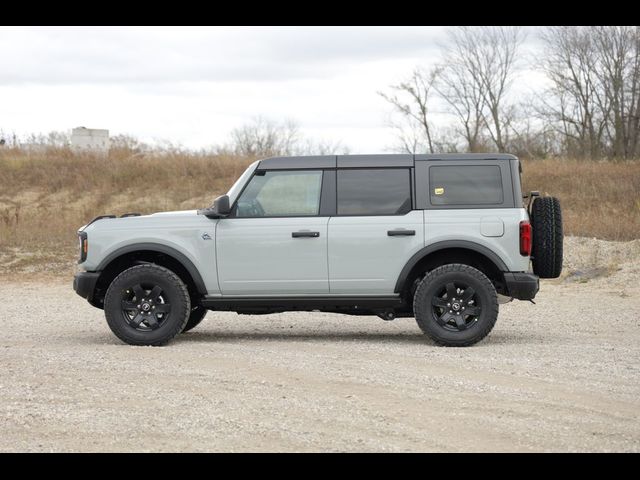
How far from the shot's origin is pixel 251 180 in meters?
12.2

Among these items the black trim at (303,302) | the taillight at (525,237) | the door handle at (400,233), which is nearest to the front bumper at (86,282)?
the black trim at (303,302)

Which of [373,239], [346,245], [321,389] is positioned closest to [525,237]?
[373,239]

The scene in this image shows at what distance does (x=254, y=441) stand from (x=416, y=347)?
4.93 meters

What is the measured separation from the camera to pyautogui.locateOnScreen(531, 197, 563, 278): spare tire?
1207 centimetres

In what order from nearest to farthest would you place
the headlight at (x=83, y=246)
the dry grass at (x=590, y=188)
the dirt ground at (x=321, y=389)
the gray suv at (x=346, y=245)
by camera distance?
the dirt ground at (x=321, y=389)
the gray suv at (x=346, y=245)
the headlight at (x=83, y=246)
the dry grass at (x=590, y=188)

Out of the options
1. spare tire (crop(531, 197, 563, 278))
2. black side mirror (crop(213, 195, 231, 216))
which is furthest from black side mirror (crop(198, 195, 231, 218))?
spare tire (crop(531, 197, 563, 278))

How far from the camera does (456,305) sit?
11922 millimetres

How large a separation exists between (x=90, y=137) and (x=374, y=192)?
108 ft

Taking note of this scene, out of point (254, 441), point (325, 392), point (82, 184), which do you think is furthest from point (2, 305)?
point (82, 184)

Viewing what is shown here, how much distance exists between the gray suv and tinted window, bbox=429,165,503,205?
0.04 feet

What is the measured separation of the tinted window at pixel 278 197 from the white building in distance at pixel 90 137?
31663 mm

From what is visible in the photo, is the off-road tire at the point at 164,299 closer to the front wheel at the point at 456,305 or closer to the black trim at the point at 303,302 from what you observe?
the black trim at the point at 303,302

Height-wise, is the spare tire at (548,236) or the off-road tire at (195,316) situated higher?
the spare tire at (548,236)

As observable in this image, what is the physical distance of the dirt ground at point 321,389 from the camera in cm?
739
